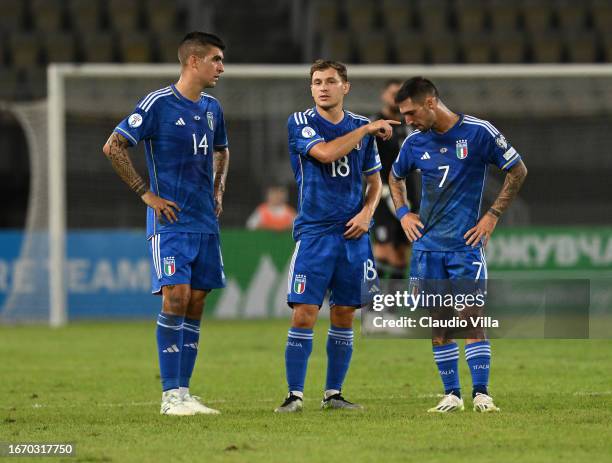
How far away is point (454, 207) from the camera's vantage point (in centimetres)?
727

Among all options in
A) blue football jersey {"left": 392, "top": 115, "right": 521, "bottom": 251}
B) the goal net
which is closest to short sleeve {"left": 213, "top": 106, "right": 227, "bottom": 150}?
blue football jersey {"left": 392, "top": 115, "right": 521, "bottom": 251}

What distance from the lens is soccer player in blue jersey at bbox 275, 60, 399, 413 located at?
7.39 meters

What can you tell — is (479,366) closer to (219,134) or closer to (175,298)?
(175,298)

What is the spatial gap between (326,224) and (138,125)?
124cm

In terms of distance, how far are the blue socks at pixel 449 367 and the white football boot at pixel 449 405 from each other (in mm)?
45

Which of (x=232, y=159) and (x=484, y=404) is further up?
(x=232, y=159)

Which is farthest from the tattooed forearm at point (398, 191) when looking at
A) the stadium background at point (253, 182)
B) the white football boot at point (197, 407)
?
the stadium background at point (253, 182)

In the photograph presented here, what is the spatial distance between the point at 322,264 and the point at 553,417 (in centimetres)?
160

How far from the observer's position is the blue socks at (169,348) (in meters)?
7.34

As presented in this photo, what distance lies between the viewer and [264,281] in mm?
15914

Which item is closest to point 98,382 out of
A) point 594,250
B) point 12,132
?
point 594,250

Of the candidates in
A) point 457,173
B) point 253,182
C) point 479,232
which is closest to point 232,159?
point 253,182

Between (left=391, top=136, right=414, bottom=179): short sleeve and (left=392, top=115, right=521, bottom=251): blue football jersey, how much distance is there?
135 millimetres

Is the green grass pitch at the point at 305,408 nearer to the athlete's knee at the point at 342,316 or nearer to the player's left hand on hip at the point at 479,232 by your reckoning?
the athlete's knee at the point at 342,316
